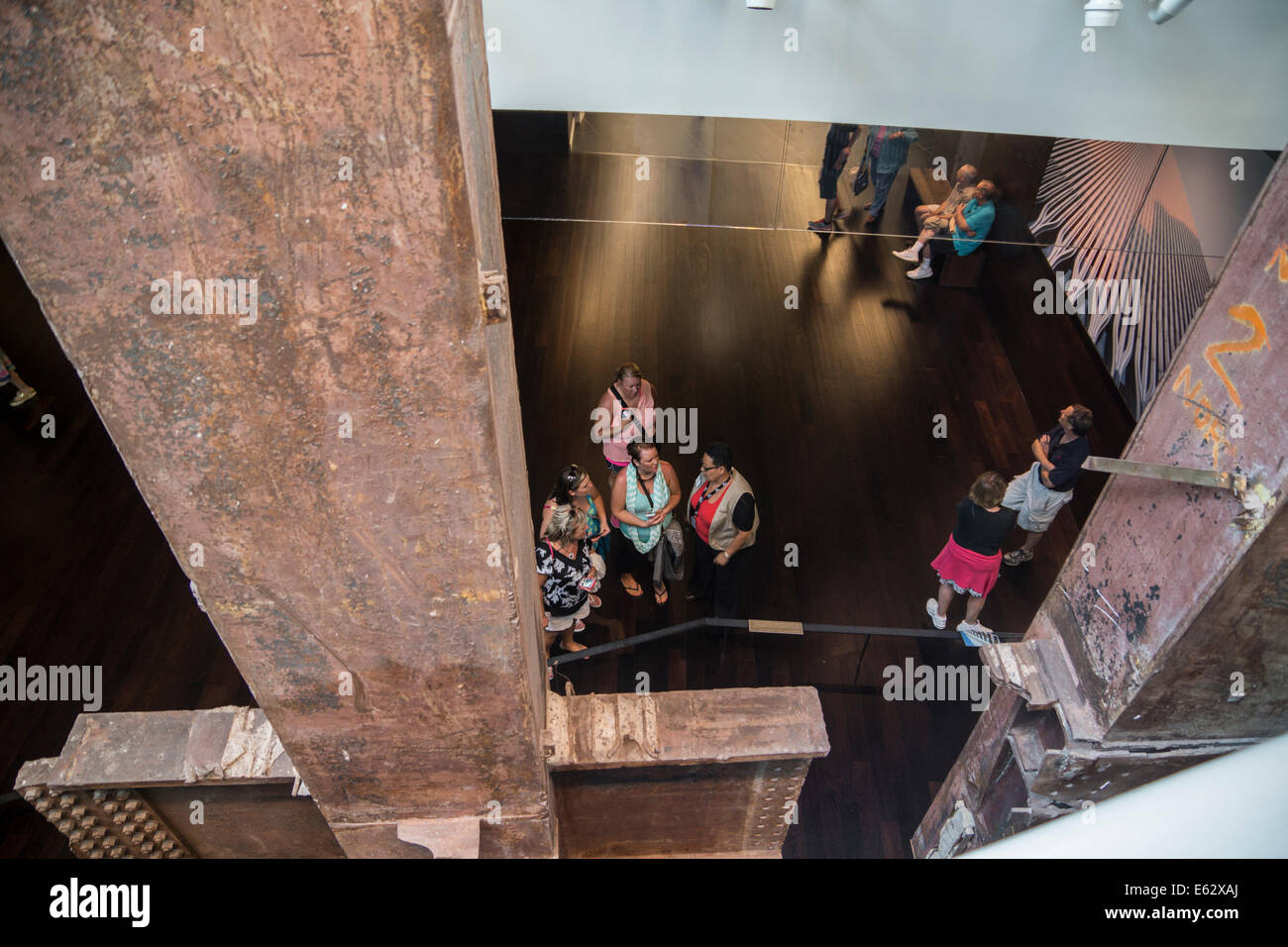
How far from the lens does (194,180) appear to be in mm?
1354

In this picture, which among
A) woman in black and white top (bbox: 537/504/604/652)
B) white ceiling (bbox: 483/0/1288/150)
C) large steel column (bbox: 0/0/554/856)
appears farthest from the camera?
woman in black and white top (bbox: 537/504/604/652)

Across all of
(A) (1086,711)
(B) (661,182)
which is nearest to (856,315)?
(B) (661,182)

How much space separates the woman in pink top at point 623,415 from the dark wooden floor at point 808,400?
75cm

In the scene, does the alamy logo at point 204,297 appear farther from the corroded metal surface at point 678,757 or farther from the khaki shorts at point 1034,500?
the khaki shorts at point 1034,500

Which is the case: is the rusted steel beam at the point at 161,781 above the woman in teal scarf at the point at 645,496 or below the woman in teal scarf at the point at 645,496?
below

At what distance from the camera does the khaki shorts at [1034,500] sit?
5562 mm

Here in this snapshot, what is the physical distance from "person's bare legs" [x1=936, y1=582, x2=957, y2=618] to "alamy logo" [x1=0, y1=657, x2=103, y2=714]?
505 cm

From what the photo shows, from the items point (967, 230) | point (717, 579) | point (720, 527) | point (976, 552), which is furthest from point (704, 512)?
point (967, 230)

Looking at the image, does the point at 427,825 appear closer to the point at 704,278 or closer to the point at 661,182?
the point at 704,278

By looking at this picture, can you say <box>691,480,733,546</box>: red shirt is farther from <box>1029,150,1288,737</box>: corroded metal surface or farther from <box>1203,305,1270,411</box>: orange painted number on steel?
<box>1203,305,1270,411</box>: orange painted number on steel

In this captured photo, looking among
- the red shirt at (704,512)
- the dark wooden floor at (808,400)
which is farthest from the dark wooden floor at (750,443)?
the red shirt at (704,512)

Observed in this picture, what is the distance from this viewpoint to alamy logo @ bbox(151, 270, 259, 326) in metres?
1.47

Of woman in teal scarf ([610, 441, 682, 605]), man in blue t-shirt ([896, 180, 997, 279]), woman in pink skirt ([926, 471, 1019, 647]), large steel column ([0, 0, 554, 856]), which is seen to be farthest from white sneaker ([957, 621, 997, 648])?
man in blue t-shirt ([896, 180, 997, 279])

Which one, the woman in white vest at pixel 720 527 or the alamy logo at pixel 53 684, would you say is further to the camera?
the alamy logo at pixel 53 684
